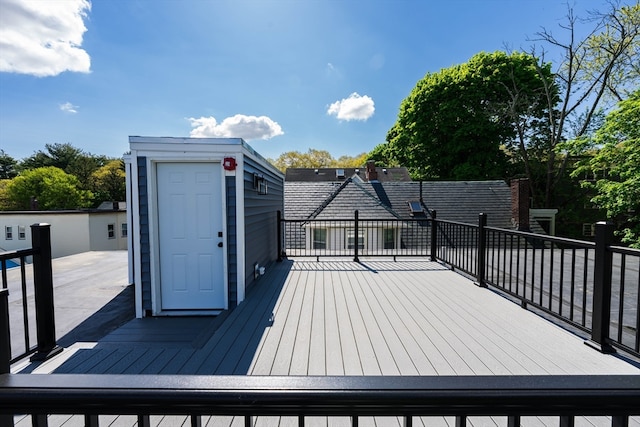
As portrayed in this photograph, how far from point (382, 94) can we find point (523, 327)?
2248 centimetres

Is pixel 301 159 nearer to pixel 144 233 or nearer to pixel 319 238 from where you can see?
pixel 319 238

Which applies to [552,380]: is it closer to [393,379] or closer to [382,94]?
[393,379]

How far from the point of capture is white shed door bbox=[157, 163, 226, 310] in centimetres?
387

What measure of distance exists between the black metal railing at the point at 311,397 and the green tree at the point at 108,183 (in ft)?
121

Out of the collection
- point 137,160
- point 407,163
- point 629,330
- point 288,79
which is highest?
point 288,79

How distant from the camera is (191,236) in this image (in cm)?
392

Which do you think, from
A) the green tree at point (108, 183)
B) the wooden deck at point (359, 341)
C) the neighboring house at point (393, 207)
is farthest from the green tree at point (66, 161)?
the wooden deck at point (359, 341)

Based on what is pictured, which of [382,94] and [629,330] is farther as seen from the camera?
[382,94]

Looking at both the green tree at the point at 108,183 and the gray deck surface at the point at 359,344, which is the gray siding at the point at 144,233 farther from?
the green tree at the point at 108,183

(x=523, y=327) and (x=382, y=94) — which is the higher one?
(x=382, y=94)

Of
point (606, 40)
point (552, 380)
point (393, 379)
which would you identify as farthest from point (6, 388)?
point (606, 40)

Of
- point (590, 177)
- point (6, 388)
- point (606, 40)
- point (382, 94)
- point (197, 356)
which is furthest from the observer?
point (382, 94)

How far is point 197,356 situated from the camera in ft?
8.03

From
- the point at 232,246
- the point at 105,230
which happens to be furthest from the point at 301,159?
the point at 232,246
